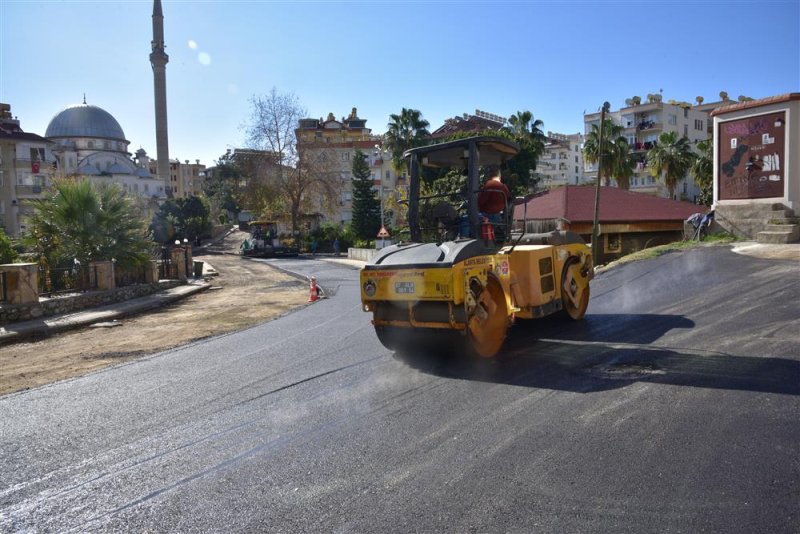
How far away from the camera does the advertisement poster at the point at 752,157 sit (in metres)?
14.6

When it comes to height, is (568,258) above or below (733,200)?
below

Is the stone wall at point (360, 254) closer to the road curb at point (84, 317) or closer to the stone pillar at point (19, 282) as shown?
the road curb at point (84, 317)

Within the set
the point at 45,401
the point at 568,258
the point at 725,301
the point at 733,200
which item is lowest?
the point at 45,401

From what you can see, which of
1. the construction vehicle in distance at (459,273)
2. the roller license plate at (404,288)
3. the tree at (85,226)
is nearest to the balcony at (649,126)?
the tree at (85,226)

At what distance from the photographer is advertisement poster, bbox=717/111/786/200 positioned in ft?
47.9

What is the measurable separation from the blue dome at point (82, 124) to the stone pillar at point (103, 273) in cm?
7586

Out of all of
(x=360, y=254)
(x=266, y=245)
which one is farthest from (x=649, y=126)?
(x=266, y=245)

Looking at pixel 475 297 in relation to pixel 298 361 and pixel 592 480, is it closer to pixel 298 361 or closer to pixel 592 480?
pixel 298 361

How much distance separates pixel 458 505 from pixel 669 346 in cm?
451

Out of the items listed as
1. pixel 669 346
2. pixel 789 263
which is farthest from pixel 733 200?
pixel 669 346

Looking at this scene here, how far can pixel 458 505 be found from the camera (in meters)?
3.77

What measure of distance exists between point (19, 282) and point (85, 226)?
4.38 m

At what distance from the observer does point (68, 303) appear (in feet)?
47.9

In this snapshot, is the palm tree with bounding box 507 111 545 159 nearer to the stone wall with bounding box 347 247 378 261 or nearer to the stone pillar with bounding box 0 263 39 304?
the stone wall with bounding box 347 247 378 261
